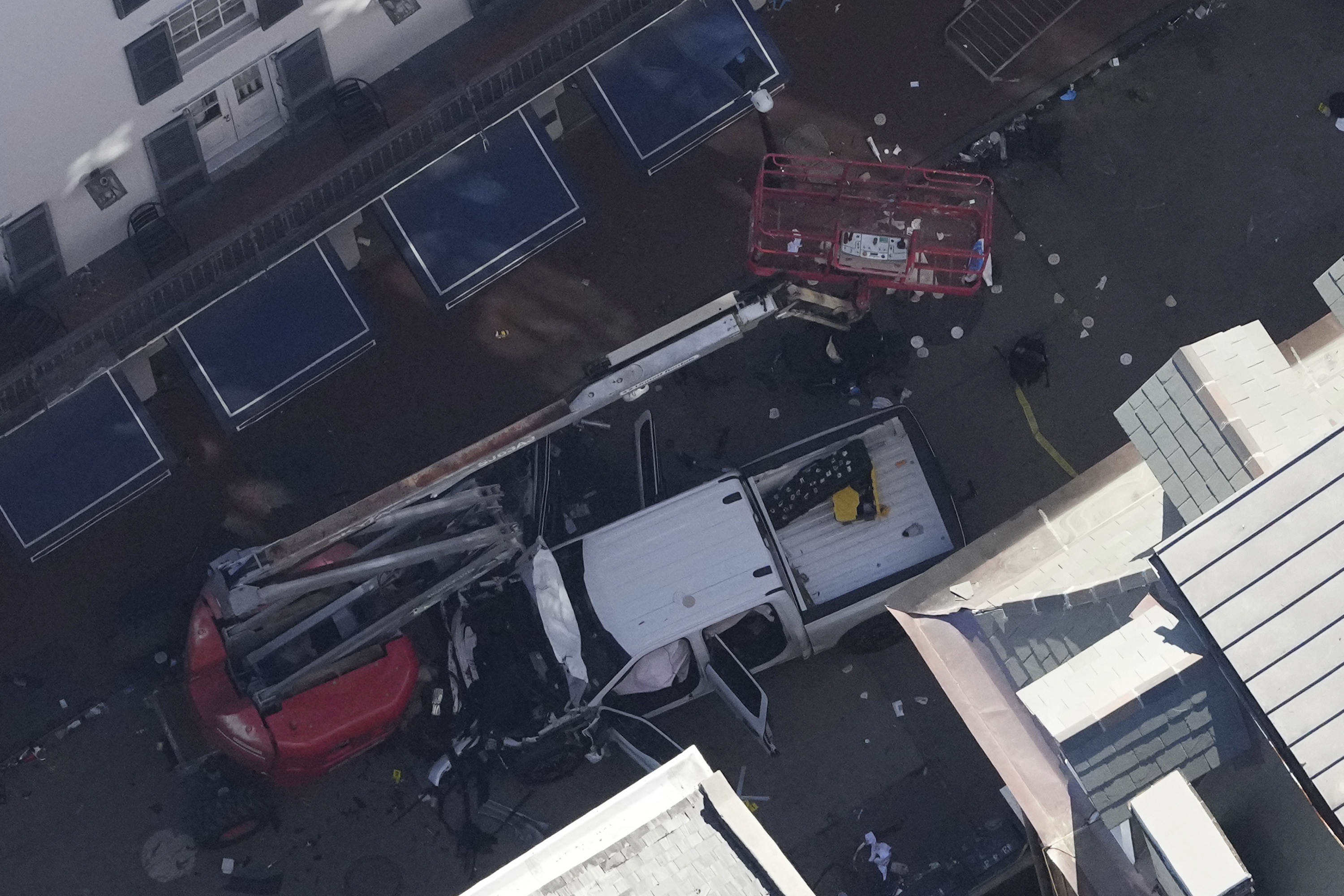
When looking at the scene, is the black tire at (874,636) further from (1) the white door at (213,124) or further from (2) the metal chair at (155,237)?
(1) the white door at (213,124)

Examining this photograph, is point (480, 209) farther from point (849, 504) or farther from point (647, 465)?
point (849, 504)

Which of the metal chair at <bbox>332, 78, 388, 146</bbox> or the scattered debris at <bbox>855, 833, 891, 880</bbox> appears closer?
the metal chair at <bbox>332, 78, 388, 146</bbox>

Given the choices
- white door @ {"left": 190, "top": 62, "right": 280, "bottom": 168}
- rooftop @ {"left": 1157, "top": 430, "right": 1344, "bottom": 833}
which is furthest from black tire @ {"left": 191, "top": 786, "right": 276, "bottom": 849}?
rooftop @ {"left": 1157, "top": 430, "right": 1344, "bottom": 833}

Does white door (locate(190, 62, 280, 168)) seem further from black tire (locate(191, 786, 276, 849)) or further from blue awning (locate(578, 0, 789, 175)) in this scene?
black tire (locate(191, 786, 276, 849))

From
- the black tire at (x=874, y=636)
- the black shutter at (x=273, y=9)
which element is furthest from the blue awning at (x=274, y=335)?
the black tire at (x=874, y=636)

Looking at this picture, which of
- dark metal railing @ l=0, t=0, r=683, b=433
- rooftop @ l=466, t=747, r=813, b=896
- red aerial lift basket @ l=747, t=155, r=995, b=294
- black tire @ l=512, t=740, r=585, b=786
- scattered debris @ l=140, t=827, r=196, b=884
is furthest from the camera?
red aerial lift basket @ l=747, t=155, r=995, b=294

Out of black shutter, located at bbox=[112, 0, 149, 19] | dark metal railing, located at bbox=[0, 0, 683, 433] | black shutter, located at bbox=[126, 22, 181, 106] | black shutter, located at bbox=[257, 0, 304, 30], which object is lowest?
dark metal railing, located at bbox=[0, 0, 683, 433]
